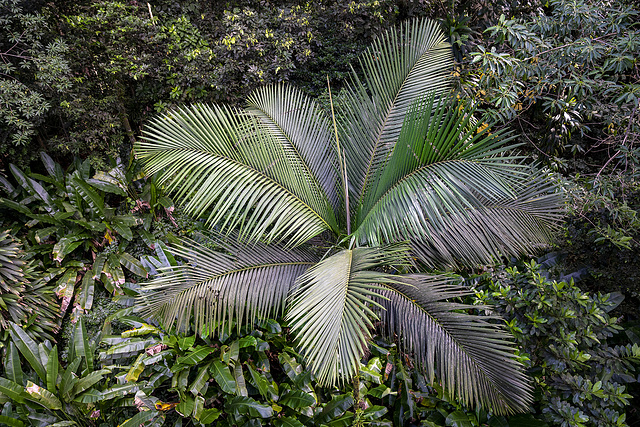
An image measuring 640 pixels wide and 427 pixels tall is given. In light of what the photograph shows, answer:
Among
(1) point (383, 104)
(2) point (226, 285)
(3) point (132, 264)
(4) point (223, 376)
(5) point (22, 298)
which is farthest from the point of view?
(3) point (132, 264)

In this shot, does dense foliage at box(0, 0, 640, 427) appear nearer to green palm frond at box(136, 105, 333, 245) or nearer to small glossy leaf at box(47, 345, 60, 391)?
small glossy leaf at box(47, 345, 60, 391)

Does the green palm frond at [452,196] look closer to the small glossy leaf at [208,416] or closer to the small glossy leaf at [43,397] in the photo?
the small glossy leaf at [208,416]

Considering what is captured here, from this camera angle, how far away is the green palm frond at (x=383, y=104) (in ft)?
8.21

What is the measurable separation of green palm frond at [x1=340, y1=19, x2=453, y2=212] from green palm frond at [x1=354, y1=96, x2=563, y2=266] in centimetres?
26

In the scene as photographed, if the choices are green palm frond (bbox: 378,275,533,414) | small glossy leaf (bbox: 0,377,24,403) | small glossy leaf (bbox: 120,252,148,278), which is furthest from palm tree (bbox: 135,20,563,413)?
small glossy leaf (bbox: 0,377,24,403)

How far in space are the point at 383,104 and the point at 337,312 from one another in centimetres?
168

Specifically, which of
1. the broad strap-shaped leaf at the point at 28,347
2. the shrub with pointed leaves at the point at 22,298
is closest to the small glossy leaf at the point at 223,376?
the broad strap-shaped leaf at the point at 28,347

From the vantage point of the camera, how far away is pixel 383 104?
A: 2.57 meters

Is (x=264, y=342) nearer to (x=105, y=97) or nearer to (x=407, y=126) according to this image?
(x=407, y=126)

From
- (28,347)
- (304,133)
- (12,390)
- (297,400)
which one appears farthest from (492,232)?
(28,347)

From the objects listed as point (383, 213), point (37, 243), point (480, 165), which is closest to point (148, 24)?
point (37, 243)

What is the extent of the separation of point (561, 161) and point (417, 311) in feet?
8.13

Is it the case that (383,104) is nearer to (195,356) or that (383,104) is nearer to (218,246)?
(218,246)

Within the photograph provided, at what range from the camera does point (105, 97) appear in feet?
12.0
